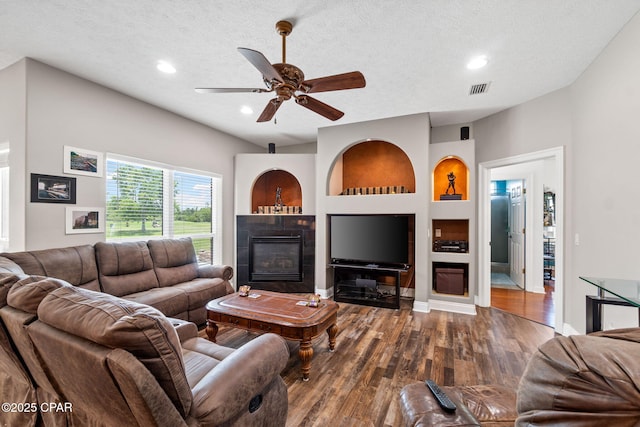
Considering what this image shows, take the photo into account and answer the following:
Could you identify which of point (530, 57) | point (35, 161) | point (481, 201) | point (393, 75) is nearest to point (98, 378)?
point (35, 161)

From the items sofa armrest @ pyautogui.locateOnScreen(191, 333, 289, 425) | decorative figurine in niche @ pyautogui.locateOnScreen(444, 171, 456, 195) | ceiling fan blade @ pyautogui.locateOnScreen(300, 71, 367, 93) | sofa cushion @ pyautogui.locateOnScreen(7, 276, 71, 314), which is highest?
ceiling fan blade @ pyautogui.locateOnScreen(300, 71, 367, 93)

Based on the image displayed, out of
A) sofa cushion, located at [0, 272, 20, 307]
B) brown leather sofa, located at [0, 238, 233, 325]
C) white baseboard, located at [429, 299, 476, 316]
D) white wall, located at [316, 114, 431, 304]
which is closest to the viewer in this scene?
sofa cushion, located at [0, 272, 20, 307]

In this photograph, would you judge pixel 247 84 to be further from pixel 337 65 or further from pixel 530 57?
pixel 530 57

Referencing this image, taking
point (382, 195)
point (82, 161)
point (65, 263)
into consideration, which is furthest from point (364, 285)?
point (82, 161)

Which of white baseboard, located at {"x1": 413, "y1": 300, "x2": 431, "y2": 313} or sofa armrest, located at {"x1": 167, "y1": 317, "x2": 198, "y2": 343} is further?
white baseboard, located at {"x1": 413, "y1": 300, "x2": 431, "y2": 313}

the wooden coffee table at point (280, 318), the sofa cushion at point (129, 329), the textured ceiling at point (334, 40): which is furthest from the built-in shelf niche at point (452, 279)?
the sofa cushion at point (129, 329)

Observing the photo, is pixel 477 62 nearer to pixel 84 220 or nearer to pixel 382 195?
pixel 382 195

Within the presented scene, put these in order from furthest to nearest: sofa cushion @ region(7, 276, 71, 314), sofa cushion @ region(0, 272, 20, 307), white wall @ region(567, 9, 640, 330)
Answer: white wall @ region(567, 9, 640, 330) < sofa cushion @ region(0, 272, 20, 307) < sofa cushion @ region(7, 276, 71, 314)

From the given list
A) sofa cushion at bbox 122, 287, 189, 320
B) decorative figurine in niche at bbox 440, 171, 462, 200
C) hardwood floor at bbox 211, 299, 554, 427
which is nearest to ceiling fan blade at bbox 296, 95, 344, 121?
hardwood floor at bbox 211, 299, 554, 427

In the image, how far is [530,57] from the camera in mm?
2627

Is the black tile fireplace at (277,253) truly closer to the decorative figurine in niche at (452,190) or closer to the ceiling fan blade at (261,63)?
the decorative figurine in niche at (452,190)

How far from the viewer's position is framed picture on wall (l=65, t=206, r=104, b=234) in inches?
118

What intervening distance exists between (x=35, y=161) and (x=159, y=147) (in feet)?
4.64

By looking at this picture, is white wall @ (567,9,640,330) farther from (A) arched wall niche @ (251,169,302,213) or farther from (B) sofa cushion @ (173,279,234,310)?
(A) arched wall niche @ (251,169,302,213)
